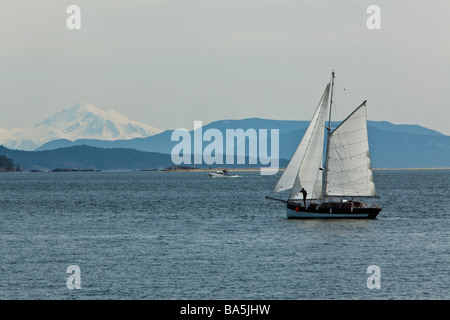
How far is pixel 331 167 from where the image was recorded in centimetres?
7462

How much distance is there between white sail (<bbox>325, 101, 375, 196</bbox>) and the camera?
7331 cm

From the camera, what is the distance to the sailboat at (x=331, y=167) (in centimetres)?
7350

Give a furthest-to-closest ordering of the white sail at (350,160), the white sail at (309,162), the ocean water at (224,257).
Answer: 1. the white sail at (309,162)
2. the white sail at (350,160)
3. the ocean water at (224,257)

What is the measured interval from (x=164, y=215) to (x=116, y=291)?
49209 mm

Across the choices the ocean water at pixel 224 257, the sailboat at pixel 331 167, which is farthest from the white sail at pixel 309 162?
the ocean water at pixel 224 257

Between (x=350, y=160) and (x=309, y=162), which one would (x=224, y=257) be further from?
(x=350, y=160)

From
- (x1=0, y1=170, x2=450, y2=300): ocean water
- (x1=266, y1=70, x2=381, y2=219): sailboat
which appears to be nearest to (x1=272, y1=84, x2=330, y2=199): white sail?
(x1=266, y1=70, x2=381, y2=219): sailboat

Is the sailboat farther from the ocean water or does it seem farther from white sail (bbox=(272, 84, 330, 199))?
the ocean water

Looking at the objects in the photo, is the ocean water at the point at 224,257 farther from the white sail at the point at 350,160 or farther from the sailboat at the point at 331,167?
the white sail at the point at 350,160

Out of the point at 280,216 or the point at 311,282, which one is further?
the point at 280,216

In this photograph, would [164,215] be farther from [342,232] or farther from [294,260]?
[294,260]
